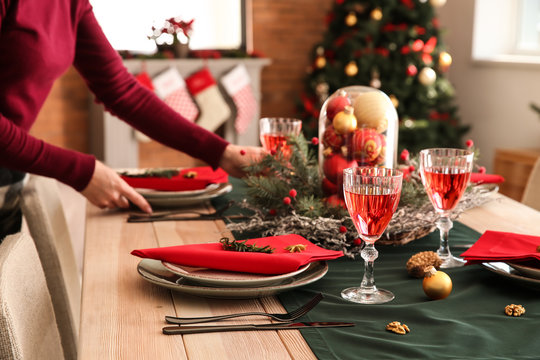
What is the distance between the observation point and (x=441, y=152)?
1146 millimetres

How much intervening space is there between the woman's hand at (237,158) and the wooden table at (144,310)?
11.5 inches

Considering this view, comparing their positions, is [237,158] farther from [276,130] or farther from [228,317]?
[228,317]

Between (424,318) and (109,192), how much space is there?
2.79ft

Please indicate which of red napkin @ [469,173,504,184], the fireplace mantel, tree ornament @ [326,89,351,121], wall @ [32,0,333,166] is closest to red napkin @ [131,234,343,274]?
tree ornament @ [326,89,351,121]

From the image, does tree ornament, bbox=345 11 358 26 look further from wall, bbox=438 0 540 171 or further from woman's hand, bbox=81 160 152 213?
woman's hand, bbox=81 160 152 213

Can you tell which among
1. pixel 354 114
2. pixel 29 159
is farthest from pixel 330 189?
pixel 29 159

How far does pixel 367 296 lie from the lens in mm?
986

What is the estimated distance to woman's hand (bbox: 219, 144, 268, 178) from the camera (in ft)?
5.40

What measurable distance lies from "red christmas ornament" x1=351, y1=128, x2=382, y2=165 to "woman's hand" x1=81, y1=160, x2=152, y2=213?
54 cm

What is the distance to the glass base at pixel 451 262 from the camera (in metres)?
1.15

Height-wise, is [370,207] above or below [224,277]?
above

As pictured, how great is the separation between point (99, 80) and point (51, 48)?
230mm

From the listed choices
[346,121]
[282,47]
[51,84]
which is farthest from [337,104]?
[282,47]

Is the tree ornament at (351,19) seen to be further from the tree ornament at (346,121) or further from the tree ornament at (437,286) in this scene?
the tree ornament at (437,286)
